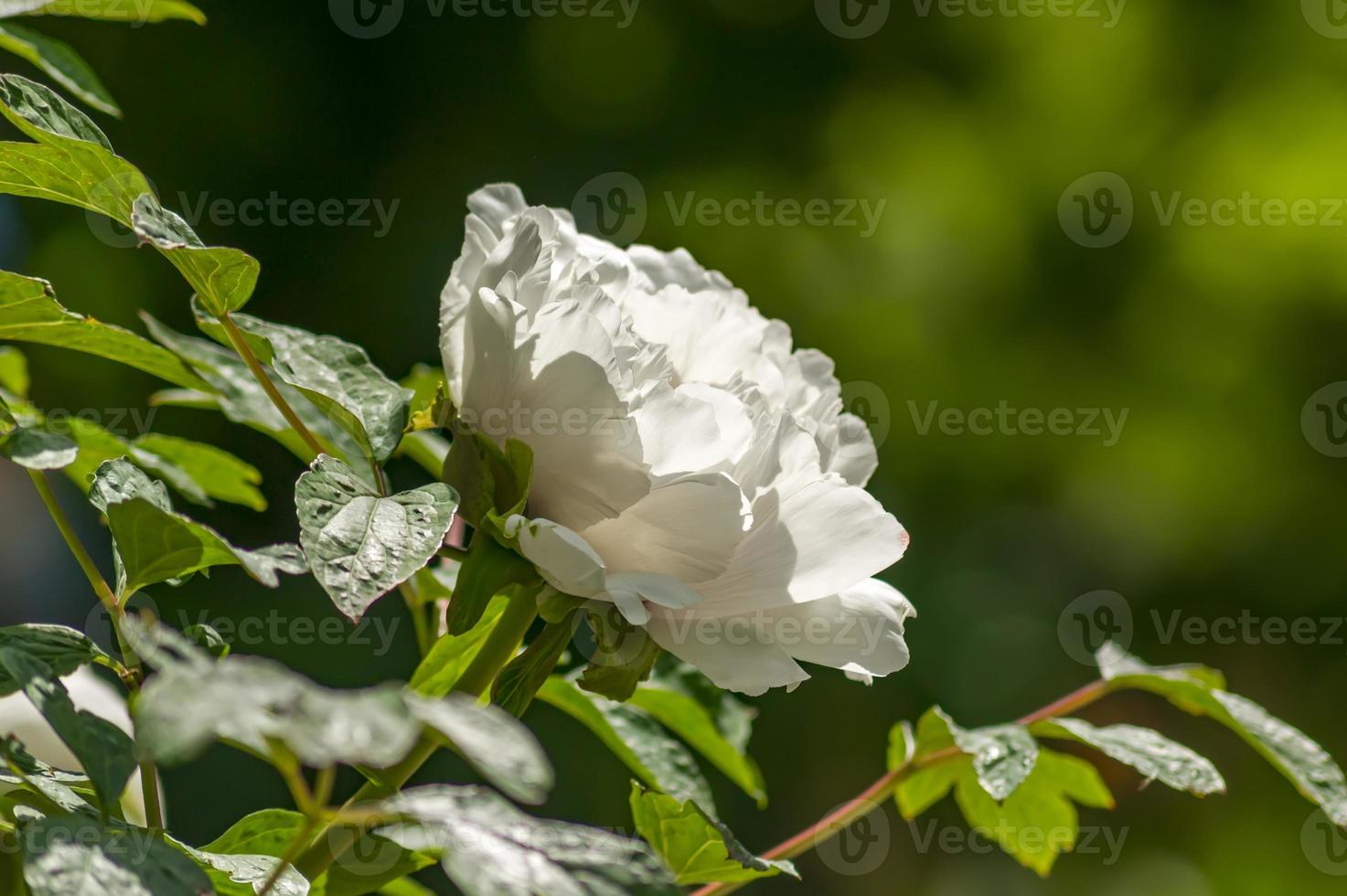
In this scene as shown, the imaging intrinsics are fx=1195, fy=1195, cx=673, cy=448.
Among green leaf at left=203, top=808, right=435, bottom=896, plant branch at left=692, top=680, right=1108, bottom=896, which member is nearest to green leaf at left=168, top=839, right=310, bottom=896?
green leaf at left=203, top=808, right=435, bottom=896

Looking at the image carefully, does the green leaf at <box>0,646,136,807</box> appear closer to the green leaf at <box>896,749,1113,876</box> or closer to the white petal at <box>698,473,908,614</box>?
the white petal at <box>698,473,908,614</box>

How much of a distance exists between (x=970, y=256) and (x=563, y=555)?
5.82 feet

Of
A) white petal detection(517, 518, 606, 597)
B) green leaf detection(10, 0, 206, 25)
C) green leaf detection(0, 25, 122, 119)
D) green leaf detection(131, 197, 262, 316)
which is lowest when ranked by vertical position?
white petal detection(517, 518, 606, 597)

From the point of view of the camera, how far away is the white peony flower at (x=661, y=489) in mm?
224

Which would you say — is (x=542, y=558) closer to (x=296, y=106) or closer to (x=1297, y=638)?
(x=296, y=106)

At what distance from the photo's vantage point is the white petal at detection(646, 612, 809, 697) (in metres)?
0.23

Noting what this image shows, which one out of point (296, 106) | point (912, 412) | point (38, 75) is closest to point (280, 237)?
point (296, 106)

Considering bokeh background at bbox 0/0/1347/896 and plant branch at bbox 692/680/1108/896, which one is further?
bokeh background at bbox 0/0/1347/896

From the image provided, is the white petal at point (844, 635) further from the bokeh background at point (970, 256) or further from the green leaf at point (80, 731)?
the bokeh background at point (970, 256)

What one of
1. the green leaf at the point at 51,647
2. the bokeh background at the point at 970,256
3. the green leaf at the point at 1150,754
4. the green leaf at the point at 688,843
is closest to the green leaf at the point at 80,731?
the green leaf at the point at 51,647

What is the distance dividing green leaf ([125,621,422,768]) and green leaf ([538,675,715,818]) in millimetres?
181

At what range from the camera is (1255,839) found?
1.81m

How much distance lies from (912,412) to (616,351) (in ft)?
5.28

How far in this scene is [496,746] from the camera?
0.45 ft
